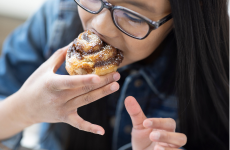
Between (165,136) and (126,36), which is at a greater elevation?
(126,36)

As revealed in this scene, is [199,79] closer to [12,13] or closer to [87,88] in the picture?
[87,88]

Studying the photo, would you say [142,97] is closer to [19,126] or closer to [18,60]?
[19,126]

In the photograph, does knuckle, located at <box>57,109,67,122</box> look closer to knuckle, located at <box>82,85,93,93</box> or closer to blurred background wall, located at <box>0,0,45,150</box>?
knuckle, located at <box>82,85,93,93</box>

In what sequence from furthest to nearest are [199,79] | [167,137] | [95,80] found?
[199,79]
[167,137]
[95,80]

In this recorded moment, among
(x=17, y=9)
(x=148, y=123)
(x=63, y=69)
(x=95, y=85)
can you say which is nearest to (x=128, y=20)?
(x=95, y=85)

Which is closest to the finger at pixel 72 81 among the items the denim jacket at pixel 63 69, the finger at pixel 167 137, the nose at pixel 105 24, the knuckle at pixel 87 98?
Result: the knuckle at pixel 87 98

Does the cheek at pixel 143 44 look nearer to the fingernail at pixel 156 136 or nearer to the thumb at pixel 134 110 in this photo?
the thumb at pixel 134 110
